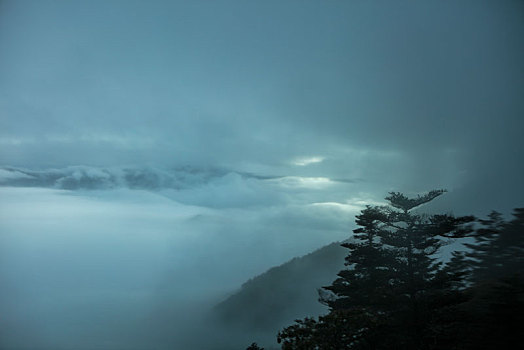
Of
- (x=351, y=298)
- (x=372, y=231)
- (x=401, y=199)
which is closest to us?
(x=351, y=298)

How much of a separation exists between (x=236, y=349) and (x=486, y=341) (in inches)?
8132

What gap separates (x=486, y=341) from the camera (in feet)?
40.0

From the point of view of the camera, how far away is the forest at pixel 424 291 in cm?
1299

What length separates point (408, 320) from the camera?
20.9 m

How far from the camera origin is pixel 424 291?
2288 cm

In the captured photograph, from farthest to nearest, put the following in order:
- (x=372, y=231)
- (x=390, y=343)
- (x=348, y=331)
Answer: (x=372, y=231), (x=390, y=343), (x=348, y=331)

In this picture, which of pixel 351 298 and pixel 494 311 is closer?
pixel 494 311

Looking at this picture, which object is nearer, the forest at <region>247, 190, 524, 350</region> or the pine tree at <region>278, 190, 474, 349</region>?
the forest at <region>247, 190, 524, 350</region>

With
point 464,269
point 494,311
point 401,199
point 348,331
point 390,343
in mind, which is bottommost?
point 390,343

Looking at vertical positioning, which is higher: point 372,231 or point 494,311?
point 372,231

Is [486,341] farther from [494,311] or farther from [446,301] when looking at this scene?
[446,301]

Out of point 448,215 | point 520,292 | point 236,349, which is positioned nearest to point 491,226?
point 448,215

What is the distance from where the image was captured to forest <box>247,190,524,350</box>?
1299 centimetres

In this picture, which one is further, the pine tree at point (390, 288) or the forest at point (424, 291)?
the pine tree at point (390, 288)
